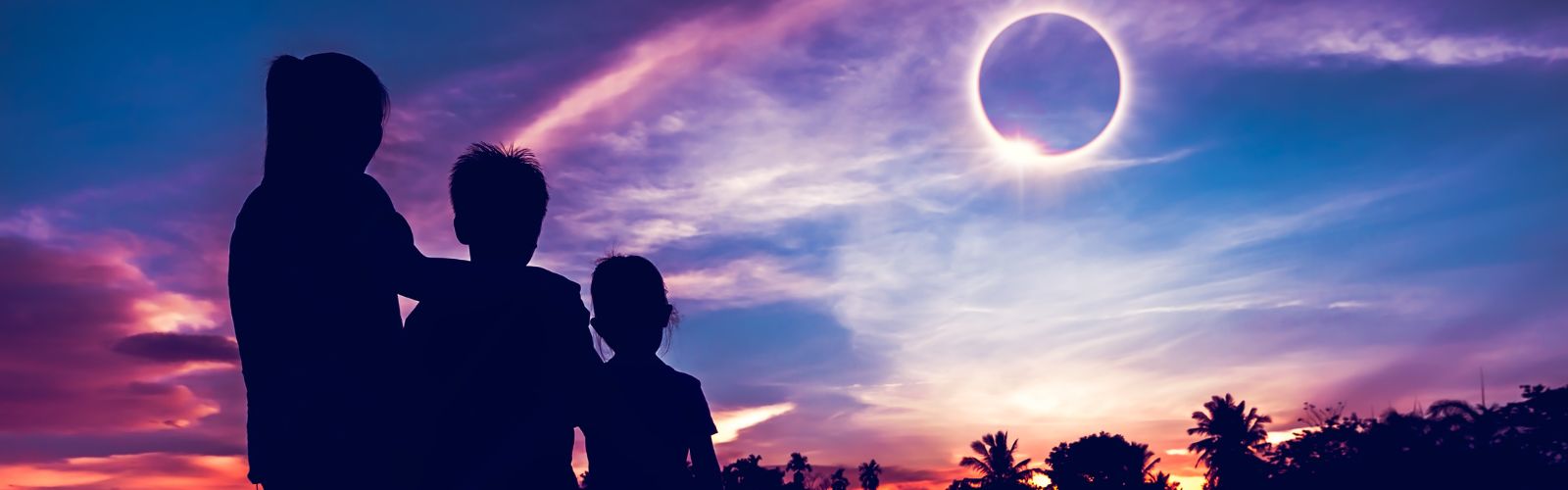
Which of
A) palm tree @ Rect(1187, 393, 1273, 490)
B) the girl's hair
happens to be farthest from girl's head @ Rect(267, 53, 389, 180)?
palm tree @ Rect(1187, 393, 1273, 490)

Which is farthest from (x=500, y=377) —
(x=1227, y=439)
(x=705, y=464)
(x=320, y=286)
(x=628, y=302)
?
(x=1227, y=439)

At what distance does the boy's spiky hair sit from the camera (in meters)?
2.84

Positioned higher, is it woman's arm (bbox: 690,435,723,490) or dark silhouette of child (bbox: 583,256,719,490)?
dark silhouette of child (bbox: 583,256,719,490)

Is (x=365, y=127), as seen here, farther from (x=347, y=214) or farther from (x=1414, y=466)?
(x=1414, y=466)

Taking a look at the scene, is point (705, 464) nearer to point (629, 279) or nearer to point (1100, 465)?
point (629, 279)

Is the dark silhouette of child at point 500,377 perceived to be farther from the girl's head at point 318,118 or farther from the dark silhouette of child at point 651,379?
the dark silhouette of child at point 651,379

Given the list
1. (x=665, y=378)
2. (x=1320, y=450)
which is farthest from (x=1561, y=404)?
(x=665, y=378)

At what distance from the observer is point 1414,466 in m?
37.2

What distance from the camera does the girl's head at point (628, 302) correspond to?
4355 mm

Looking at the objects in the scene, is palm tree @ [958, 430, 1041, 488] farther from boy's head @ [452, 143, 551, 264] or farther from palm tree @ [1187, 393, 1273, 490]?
boy's head @ [452, 143, 551, 264]

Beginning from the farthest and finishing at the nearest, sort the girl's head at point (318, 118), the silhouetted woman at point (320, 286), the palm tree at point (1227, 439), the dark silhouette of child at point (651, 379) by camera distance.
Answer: the palm tree at point (1227, 439)
the dark silhouette of child at point (651, 379)
the girl's head at point (318, 118)
the silhouetted woman at point (320, 286)

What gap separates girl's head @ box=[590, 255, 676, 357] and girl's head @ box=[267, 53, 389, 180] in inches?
71.5

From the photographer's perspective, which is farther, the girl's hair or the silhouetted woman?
the girl's hair

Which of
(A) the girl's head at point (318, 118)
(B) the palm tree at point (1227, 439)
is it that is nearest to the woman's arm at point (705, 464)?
(A) the girl's head at point (318, 118)
